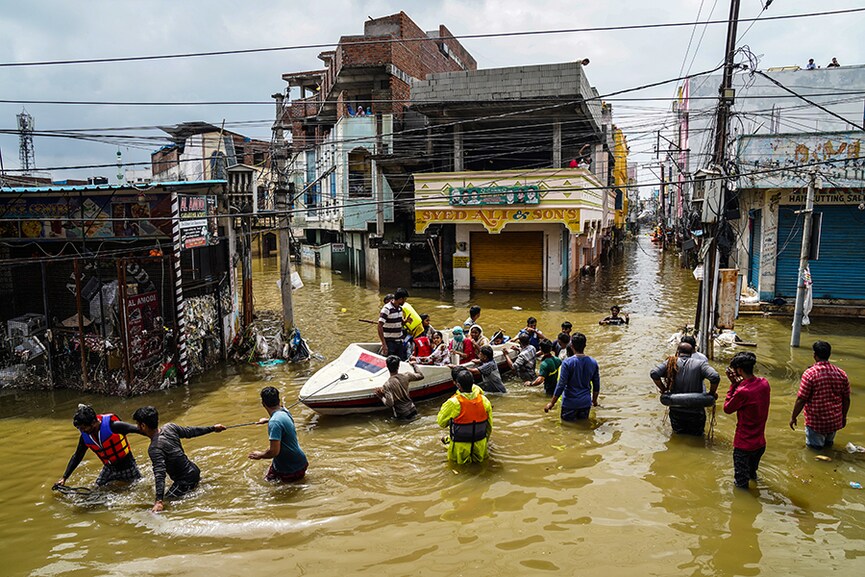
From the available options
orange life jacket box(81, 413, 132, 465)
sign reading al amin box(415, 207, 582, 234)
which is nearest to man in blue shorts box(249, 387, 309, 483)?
orange life jacket box(81, 413, 132, 465)

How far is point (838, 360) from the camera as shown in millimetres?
13008

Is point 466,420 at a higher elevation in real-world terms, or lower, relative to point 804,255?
lower

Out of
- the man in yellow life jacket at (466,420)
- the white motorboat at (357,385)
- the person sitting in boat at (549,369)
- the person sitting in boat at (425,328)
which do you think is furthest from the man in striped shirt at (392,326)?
the man in yellow life jacket at (466,420)

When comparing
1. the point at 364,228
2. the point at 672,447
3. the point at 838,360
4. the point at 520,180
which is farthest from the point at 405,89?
the point at 672,447

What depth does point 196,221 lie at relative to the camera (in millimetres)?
12906

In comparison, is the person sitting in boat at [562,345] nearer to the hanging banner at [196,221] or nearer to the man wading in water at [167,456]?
the man wading in water at [167,456]

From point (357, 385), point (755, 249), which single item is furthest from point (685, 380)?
point (755, 249)

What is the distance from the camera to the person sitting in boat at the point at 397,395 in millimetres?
9602

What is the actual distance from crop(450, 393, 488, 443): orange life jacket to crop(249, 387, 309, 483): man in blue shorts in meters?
2.01

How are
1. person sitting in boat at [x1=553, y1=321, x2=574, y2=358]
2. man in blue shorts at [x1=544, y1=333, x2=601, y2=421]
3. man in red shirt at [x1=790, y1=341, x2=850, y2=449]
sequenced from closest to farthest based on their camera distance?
man in red shirt at [x1=790, y1=341, x2=850, y2=449]
man in blue shorts at [x1=544, y1=333, x2=601, y2=421]
person sitting in boat at [x1=553, y1=321, x2=574, y2=358]

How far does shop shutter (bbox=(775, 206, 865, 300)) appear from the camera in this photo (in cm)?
1772

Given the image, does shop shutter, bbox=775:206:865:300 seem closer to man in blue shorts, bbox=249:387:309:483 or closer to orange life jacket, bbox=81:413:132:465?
man in blue shorts, bbox=249:387:309:483

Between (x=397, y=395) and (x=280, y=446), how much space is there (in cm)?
296

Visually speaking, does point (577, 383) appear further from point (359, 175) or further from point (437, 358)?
point (359, 175)
